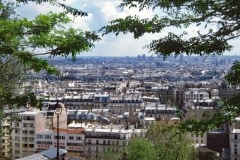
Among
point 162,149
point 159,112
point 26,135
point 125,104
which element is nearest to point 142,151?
point 162,149

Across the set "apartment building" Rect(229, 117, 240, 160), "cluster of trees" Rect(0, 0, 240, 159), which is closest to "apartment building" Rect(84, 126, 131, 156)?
"apartment building" Rect(229, 117, 240, 160)

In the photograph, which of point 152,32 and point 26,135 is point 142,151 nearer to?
point 152,32

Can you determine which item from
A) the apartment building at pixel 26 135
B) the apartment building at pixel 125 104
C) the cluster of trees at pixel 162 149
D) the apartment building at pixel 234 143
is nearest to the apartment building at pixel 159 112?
the apartment building at pixel 125 104

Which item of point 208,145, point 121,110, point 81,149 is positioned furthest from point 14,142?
point 121,110

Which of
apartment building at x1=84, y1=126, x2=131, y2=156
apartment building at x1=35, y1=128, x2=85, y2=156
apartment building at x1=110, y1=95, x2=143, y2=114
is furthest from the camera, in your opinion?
apartment building at x1=110, y1=95, x2=143, y2=114

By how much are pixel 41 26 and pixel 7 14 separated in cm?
239

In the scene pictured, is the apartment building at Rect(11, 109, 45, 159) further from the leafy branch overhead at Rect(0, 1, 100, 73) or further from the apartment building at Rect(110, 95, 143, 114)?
the leafy branch overhead at Rect(0, 1, 100, 73)

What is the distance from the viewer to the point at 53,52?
1221cm

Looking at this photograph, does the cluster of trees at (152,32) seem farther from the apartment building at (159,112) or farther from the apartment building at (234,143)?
the apartment building at (159,112)

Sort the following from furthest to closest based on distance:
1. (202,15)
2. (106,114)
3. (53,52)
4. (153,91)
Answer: (153,91)
(106,114)
(53,52)
(202,15)

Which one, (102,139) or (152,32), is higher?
(152,32)

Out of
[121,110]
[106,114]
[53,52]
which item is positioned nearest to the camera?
[53,52]

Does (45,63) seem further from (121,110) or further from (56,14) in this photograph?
(121,110)

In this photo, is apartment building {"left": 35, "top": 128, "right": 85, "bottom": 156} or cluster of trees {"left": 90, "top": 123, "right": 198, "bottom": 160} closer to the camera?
cluster of trees {"left": 90, "top": 123, "right": 198, "bottom": 160}
